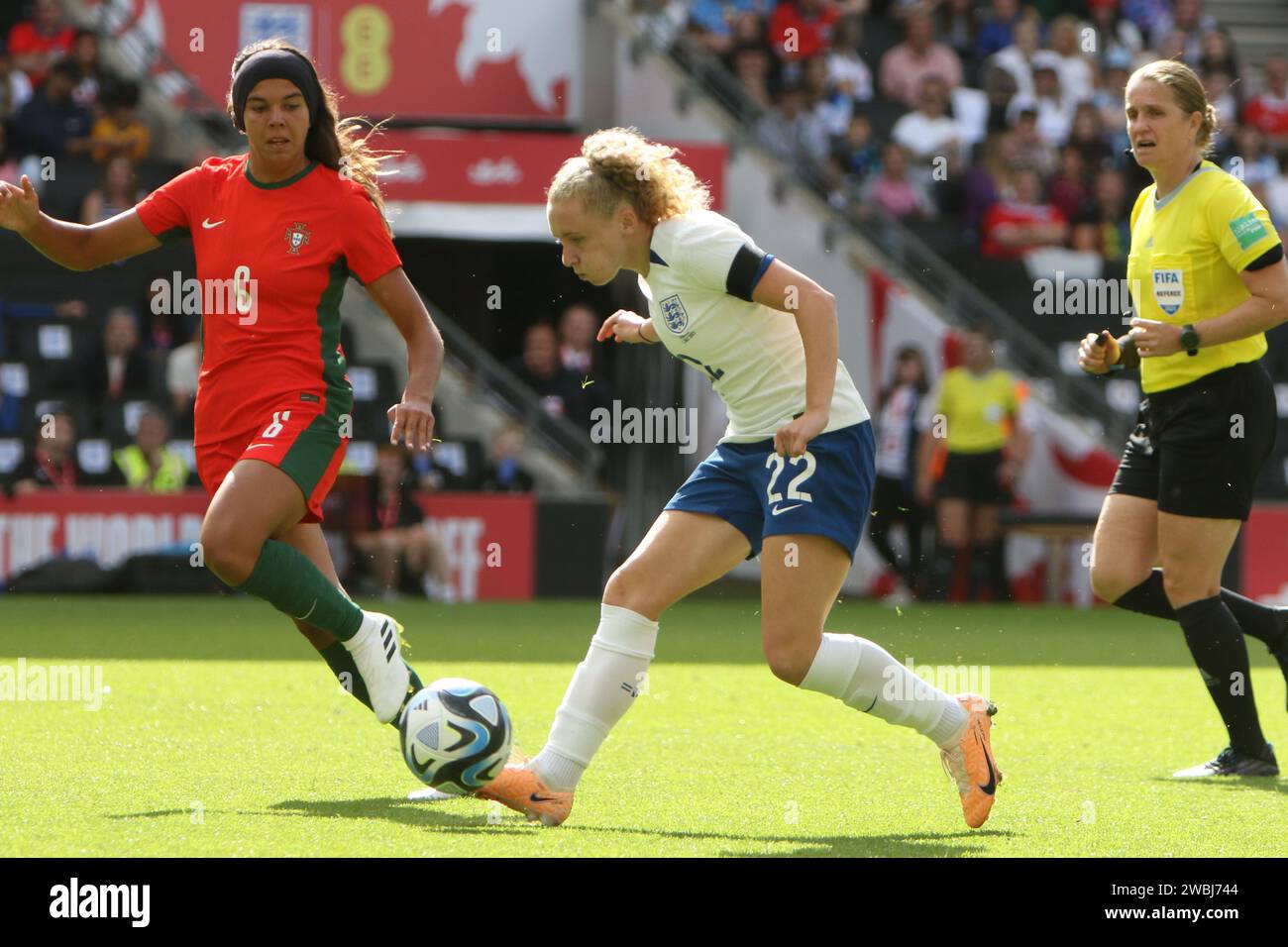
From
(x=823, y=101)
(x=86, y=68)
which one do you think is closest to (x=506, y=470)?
(x=86, y=68)

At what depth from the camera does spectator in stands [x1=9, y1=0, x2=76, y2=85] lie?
1673 centimetres

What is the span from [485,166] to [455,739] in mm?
11471

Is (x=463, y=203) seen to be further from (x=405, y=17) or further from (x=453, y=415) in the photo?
(x=405, y=17)

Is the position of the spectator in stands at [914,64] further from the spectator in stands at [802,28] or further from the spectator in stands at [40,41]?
the spectator in stands at [40,41]

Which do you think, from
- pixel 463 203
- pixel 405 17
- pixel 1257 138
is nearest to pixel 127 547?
pixel 463 203

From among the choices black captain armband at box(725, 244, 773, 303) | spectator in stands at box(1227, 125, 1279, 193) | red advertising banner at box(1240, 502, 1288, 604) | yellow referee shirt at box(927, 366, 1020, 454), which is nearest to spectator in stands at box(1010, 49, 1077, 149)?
spectator in stands at box(1227, 125, 1279, 193)

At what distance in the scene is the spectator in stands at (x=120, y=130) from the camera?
639 inches

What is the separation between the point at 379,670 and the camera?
576cm

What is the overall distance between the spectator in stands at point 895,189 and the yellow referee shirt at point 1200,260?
35.9 feet

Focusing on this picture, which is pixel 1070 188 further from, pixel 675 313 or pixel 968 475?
pixel 675 313

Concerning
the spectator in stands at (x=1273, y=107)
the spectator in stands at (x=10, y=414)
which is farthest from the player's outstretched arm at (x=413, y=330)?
the spectator in stands at (x=1273, y=107)

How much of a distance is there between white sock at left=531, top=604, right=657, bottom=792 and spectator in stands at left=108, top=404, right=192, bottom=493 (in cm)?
930

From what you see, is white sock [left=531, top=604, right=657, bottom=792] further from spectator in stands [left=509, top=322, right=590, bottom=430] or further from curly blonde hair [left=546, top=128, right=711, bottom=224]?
spectator in stands [left=509, top=322, right=590, bottom=430]

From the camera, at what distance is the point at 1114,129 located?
727 inches
